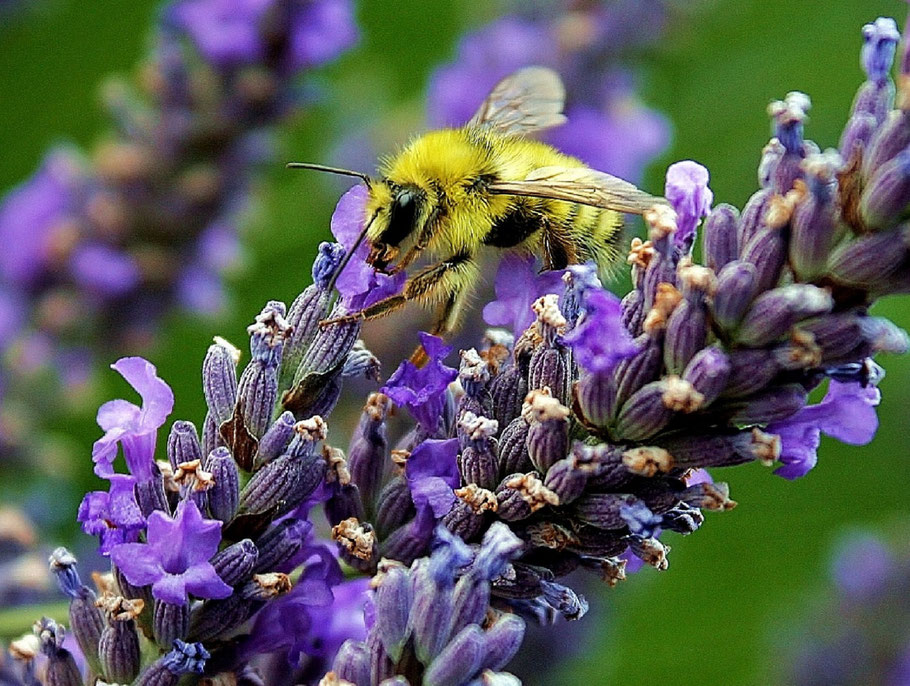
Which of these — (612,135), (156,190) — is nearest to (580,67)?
(612,135)

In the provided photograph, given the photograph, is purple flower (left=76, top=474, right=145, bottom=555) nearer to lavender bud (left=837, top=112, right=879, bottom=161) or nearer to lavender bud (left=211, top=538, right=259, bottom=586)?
lavender bud (left=211, top=538, right=259, bottom=586)

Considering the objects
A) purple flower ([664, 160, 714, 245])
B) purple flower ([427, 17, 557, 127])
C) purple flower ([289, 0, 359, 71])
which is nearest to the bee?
purple flower ([664, 160, 714, 245])

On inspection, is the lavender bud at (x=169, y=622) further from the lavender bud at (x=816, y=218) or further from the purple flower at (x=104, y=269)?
the purple flower at (x=104, y=269)

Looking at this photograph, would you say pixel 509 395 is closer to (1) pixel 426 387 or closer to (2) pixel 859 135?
(1) pixel 426 387

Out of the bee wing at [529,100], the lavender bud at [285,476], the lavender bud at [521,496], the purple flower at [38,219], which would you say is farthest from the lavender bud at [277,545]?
the purple flower at [38,219]

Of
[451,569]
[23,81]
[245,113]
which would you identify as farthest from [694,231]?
[23,81]

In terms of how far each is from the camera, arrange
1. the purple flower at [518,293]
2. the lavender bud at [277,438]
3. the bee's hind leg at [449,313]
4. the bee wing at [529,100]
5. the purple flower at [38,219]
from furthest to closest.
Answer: the purple flower at [38,219], the bee wing at [529,100], the bee's hind leg at [449,313], the purple flower at [518,293], the lavender bud at [277,438]

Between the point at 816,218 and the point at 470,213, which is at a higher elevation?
the point at 470,213
